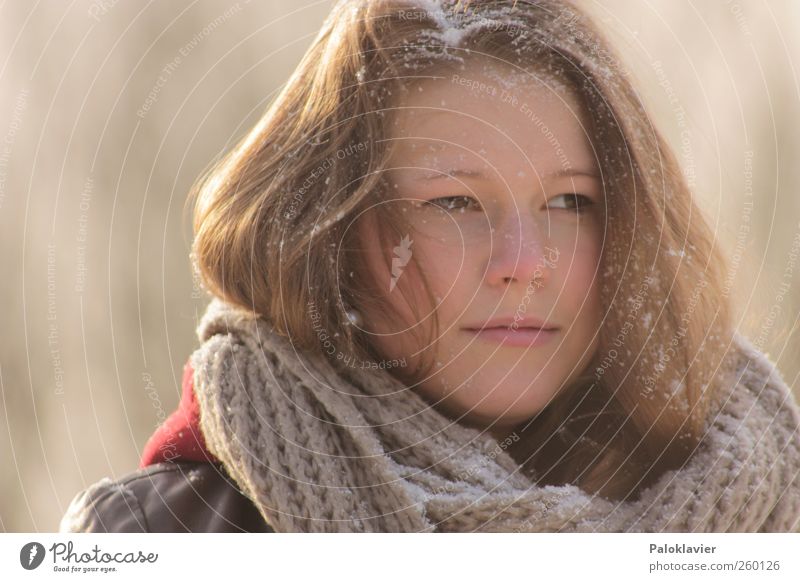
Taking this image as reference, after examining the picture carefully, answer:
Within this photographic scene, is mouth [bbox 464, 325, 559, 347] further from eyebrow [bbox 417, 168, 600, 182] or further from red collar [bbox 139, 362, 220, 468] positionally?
red collar [bbox 139, 362, 220, 468]

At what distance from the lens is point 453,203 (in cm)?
69

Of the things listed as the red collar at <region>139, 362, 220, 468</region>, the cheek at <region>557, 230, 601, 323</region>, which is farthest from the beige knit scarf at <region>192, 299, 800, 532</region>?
the cheek at <region>557, 230, 601, 323</region>

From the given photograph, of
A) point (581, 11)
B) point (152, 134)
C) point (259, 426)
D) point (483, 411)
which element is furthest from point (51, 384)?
point (581, 11)

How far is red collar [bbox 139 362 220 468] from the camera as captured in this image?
69 cm

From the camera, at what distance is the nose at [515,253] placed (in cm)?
67

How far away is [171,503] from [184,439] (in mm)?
52

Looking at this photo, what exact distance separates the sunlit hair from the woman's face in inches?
0.6

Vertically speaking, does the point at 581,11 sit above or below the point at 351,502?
above

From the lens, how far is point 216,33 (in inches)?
37.5

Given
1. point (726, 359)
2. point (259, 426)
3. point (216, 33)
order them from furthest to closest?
point (216, 33), point (726, 359), point (259, 426)

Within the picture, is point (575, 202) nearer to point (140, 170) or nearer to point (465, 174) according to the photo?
point (465, 174)

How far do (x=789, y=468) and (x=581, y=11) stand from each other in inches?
16.7

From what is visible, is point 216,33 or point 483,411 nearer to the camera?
point 483,411
